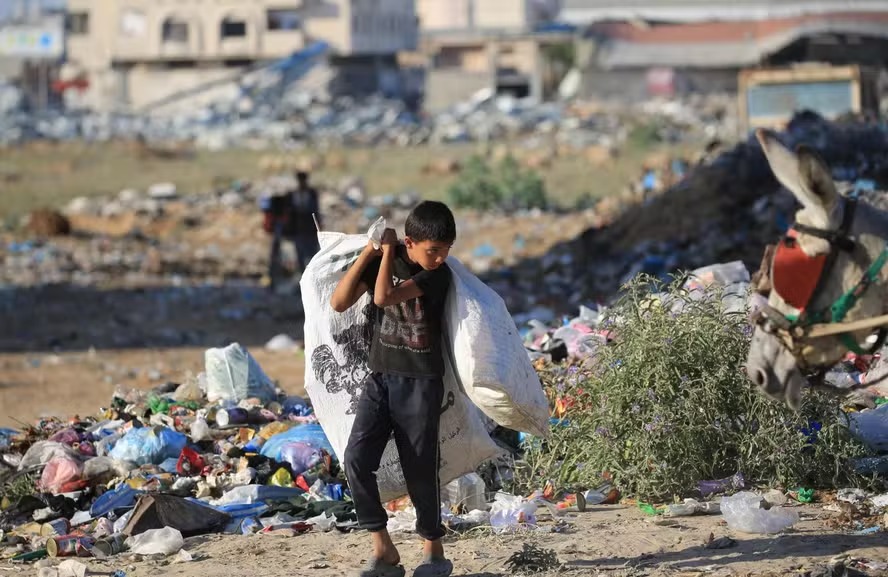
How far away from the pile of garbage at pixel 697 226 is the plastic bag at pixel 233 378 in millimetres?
5707

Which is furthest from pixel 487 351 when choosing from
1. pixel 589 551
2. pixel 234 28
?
pixel 234 28

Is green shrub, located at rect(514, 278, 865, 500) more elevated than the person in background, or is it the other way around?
green shrub, located at rect(514, 278, 865, 500)

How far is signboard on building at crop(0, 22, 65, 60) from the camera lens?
3711 inches

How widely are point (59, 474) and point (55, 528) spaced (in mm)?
567

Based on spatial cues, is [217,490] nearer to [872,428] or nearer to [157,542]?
[157,542]

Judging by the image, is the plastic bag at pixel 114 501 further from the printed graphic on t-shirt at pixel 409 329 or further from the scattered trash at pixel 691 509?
the scattered trash at pixel 691 509

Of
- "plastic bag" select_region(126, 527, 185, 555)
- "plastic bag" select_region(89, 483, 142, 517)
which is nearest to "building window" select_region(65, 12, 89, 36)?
"plastic bag" select_region(89, 483, 142, 517)

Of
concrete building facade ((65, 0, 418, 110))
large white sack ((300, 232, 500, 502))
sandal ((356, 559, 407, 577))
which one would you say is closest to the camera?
sandal ((356, 559, 407, 577))

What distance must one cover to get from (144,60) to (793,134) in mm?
64406

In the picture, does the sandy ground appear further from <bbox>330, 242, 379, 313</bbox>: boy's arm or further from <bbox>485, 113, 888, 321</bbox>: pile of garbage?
<bbox>485, 113, 888, 321</bbox>: pile of garbage

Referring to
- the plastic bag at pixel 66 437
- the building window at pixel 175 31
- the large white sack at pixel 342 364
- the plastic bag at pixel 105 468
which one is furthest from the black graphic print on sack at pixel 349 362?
the building window at pixel 175 31

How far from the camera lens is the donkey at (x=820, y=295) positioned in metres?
4.02

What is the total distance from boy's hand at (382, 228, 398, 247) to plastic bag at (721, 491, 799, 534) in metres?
1.86

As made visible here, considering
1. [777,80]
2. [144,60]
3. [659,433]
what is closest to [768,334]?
[659,433]
